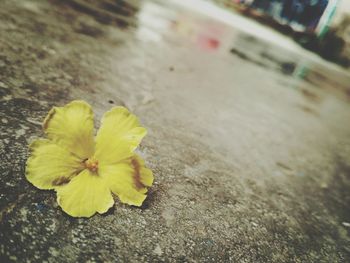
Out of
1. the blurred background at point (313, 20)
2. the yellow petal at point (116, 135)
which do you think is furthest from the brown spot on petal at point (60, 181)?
the blurred background at point (313, 20)

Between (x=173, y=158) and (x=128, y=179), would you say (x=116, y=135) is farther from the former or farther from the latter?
(x=173, y=158)

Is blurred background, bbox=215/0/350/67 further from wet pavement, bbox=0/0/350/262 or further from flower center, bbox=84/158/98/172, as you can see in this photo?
flower center, bbox=84/158/98/172

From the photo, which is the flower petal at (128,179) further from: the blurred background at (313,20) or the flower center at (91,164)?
the blurred background at (313,20)

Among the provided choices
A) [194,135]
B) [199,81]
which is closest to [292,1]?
[199,81]

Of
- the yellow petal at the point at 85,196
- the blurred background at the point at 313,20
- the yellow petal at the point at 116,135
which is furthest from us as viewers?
the blurred background at the point at 313,20

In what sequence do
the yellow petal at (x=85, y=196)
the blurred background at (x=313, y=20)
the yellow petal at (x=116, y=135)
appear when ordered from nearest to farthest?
the yellow petal at (x=85, y=196)
the yellow petal at (x=116, y=135)
the blurred background at (x=313, y=20)

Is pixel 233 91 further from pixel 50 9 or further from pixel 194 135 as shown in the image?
pixel 50 9
